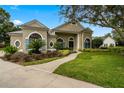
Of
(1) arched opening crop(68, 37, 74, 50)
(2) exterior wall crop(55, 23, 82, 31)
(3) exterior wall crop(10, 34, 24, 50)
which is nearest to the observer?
(3) exterior wall crop(10, 34, 24, 50)

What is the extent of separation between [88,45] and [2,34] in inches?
514

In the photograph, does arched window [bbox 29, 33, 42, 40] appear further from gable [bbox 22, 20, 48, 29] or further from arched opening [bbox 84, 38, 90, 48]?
arched opening [bbox 84, 38, 90, 48]

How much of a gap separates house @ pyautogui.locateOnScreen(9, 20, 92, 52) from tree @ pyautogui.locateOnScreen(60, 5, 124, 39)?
28.9 feet

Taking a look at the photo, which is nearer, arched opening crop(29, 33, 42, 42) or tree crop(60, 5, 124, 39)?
tree crop(60, 5, 124, 39)

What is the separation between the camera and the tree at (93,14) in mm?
8859

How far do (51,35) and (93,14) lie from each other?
11.3 metres

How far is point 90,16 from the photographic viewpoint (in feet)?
31.6

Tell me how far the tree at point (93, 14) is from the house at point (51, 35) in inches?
346

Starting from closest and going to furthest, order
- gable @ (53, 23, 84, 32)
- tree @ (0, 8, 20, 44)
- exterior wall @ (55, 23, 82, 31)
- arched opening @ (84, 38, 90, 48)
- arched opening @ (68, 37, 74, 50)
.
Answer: tree @ (0, 8, 20, 44), gable @ (53, 23, 84, 32), exterior wall @ (55, 23, 82, 31), arched opening @ (68, 37, 74, 50), arched opening @ (84, 38, 90, 48)

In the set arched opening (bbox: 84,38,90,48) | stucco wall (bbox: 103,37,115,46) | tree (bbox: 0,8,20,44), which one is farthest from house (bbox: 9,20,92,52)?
stucco wall (bbox: 103,37,115,46)

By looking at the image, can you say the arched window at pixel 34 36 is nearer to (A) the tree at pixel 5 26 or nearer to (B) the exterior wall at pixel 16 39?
(B) the exterior wall at pixel 16 39

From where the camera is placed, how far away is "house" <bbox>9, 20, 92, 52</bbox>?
17.6 m
